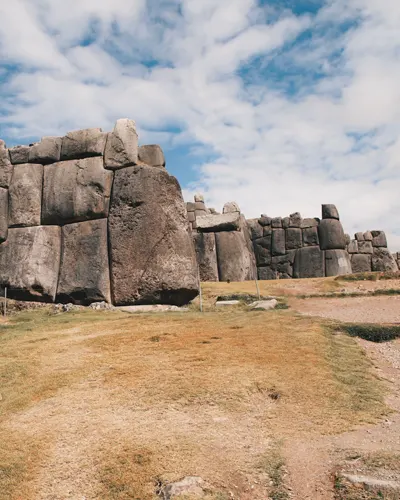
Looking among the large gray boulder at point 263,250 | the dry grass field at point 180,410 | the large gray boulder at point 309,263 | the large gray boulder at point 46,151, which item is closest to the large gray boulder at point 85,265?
the large gray boulder at point 46,151

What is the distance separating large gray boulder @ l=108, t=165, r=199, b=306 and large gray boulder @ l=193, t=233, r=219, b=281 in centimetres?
895

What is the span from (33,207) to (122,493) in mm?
11510

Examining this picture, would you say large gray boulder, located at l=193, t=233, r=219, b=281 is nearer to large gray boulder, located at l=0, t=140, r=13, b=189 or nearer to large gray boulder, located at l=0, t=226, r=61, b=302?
large gray boulder, located at l=0, t=226, r=61, b=302

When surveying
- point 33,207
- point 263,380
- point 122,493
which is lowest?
point 122,493

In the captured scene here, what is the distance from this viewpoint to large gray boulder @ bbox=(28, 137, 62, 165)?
546 inches

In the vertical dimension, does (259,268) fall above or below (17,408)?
above

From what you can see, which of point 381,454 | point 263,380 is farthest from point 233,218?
point 381,454

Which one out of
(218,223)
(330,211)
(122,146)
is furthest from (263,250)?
(122,146)

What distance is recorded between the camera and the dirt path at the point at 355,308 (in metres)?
10.5

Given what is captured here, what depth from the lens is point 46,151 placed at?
13.9m

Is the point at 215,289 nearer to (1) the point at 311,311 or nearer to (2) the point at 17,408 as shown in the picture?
(1) the point at 311,311

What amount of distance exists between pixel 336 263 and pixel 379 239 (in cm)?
582

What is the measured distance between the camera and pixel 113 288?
12.5 m

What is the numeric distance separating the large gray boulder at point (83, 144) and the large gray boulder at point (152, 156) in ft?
3.86
